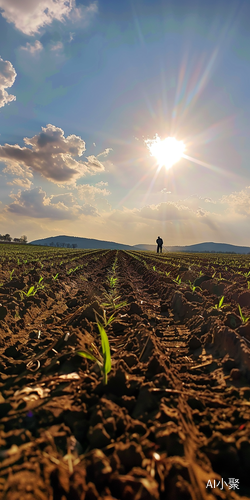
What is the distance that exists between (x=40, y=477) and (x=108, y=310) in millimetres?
2993

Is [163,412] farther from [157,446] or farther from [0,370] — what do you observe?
[0,370]

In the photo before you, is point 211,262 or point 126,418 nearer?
point 126,418

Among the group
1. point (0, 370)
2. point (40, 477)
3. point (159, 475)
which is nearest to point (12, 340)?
point (0, 370)

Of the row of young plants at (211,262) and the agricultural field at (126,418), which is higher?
the row of young plants at (211,262)

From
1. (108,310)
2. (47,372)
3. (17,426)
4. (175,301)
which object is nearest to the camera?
(17,426)

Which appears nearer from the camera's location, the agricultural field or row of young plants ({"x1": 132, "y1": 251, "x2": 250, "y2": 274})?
the agricultural field

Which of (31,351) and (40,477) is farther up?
(40,477)

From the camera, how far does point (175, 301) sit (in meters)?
4.48

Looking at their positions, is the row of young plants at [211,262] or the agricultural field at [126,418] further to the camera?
the row of young plants at [211,262]

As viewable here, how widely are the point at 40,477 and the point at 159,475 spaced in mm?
528

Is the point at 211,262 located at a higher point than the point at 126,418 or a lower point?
higher

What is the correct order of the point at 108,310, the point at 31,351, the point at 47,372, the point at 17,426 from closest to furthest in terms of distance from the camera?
the point at 17,426 < the point at 47,372 < the point at 31,351 < the point at 108,310

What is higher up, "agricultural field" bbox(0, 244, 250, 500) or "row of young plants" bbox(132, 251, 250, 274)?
"row of young plants" bbox(132, 251, 250, 274)

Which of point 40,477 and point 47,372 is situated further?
point 47,372
